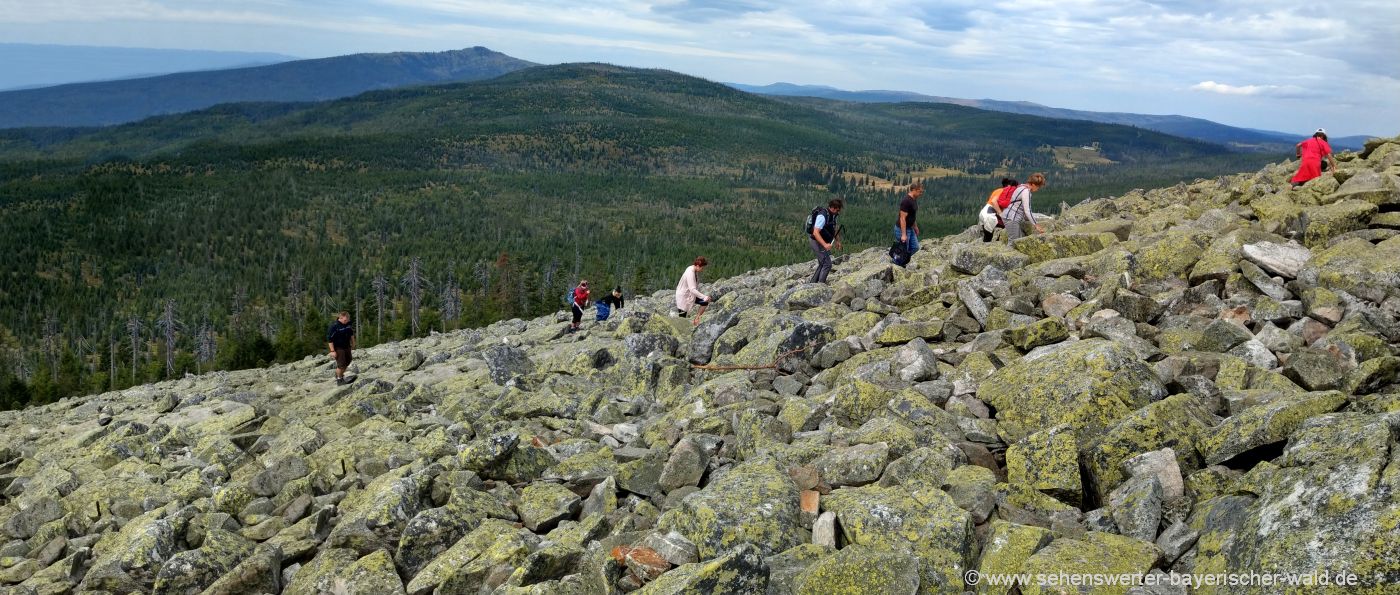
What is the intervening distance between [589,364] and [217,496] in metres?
9.23

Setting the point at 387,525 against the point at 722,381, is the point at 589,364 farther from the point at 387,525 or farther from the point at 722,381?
the point at 387,525

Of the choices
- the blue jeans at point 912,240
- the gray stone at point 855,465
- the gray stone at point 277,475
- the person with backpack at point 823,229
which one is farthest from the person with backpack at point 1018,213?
the gray stone at point 277,475

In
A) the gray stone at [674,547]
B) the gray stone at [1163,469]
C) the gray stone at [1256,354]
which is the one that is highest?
the gray stone at [1256,354]

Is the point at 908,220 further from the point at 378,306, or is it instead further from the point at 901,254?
the point at 378,306

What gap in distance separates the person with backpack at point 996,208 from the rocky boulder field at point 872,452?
8.51 ft

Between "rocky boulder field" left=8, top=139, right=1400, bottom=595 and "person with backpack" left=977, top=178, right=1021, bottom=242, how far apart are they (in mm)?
2595

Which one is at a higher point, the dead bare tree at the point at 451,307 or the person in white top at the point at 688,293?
the person in white top at the point at 688,293

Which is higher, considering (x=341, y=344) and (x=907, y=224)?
(x=907, y=224)

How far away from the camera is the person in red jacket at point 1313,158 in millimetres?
22469

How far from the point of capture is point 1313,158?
2284 cm

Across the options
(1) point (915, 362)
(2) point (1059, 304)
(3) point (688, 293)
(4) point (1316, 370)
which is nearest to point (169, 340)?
(3) point (688, 293)

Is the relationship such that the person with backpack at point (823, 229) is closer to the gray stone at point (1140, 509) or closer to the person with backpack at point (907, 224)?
the person with backpack at point (907, 224)

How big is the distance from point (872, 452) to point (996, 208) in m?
14.9

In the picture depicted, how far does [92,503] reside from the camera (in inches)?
643
